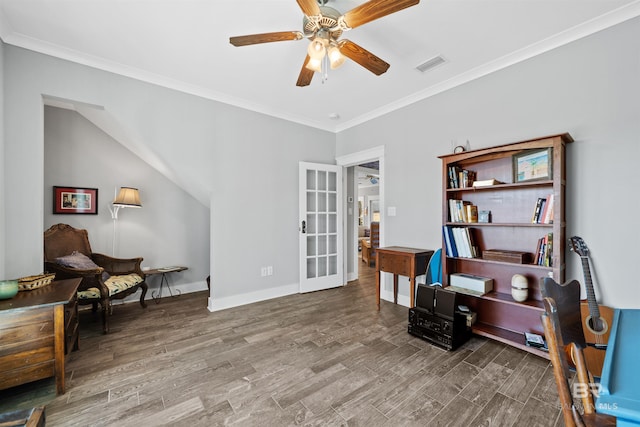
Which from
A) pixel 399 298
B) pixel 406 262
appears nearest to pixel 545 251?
pixel 406 262

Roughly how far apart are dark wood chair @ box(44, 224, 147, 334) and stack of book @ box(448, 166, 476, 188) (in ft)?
12.2

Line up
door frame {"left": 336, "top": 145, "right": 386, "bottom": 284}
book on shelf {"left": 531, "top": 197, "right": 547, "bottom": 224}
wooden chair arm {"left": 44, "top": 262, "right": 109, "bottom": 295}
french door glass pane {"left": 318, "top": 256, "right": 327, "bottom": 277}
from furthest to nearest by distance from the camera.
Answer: french door glass pane {"left": 318, "top": 256, "right": 327, "bottom": 277}
door frame {"left": 336, "top": 145, "right": 386, "bottom": 284}
wooden chair arm {"left": 44, "top": 262, "right": 109, "bottom": 295}
book on shelf {"left": 531, "top": 197, "right": 547, "bottom": 224}

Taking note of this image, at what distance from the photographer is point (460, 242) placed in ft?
9.04

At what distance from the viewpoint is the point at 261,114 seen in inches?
150

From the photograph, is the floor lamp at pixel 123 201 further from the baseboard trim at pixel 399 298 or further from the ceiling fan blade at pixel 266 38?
the baseboard trim at pixel 399 298

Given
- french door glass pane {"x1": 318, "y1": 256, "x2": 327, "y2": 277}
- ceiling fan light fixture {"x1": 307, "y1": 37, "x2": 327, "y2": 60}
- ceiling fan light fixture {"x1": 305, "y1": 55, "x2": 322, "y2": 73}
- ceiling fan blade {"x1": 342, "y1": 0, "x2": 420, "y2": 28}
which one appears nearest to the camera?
ceiling fan blade {"x1": 342, "y1": 0, "x2": 420, "y2": 28}

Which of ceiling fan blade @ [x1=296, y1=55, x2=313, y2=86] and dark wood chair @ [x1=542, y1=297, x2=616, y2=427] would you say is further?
ceiling fan blade @ [x1=296, y1=55, x2=313, y2=86]

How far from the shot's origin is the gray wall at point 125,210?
330 centimetres

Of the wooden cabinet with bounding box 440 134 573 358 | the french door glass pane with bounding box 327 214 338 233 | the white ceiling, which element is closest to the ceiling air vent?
the white ceiling

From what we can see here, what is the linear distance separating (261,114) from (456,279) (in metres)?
3.24

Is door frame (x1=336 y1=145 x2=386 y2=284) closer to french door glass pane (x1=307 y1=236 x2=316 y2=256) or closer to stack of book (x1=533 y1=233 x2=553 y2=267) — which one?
french door glass pane (x1=307 y1=236 x2=316 y2=256)

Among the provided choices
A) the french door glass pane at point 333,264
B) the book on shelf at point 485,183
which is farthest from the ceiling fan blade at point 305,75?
the french door glass pane at point 333,264

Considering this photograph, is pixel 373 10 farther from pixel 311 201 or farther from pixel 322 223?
pixel 322 223

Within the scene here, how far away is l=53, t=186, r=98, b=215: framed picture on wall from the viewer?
3.26 meters
